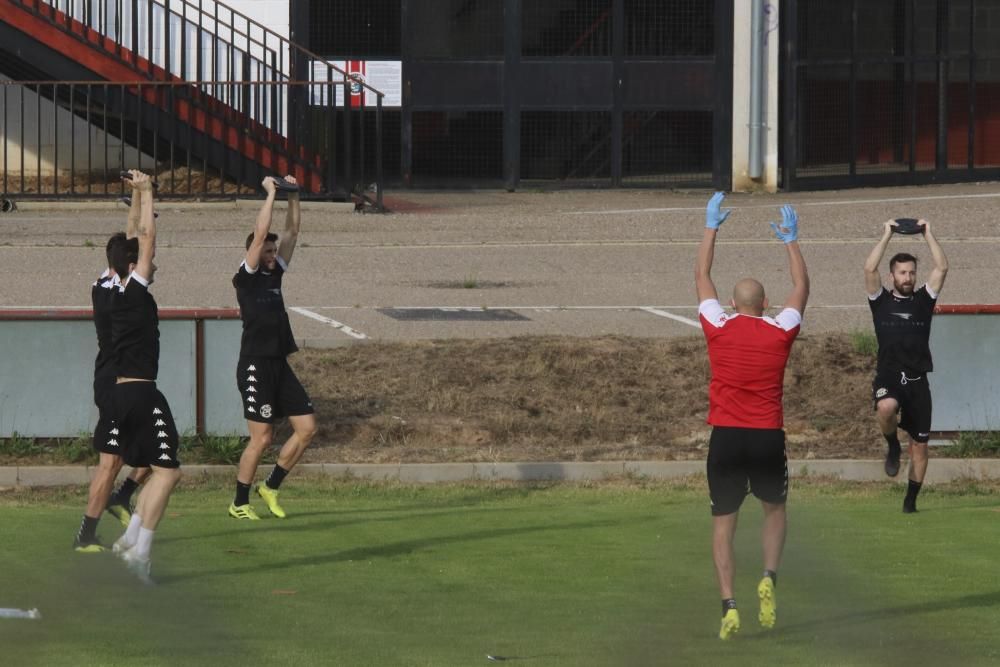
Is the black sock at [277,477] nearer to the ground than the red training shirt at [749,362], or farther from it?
nearer to the ground

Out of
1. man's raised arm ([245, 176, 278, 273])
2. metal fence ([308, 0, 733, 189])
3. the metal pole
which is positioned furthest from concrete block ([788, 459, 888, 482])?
metal fence ([308, 0, 733, 189])

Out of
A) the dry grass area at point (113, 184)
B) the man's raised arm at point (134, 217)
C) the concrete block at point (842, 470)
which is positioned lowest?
the concrete block at point (842, 470)

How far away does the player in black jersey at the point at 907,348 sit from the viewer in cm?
1200

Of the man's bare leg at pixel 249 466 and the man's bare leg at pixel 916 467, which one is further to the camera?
the man's bare leg at pixel 916 467

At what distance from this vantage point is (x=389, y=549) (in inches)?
420

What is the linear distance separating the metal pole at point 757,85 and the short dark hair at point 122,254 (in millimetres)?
21370

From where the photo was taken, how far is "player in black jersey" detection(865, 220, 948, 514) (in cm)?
1200

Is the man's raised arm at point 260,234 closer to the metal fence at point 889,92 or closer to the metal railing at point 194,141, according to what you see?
the metal railing at point 194,141

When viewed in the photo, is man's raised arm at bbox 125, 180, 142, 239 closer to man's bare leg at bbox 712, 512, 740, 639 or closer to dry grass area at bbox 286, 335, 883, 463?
man's bare leg at bbox 712, 512, 740, 639

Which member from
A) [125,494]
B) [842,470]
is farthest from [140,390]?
[842,470]

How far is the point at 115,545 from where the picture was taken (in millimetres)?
9805

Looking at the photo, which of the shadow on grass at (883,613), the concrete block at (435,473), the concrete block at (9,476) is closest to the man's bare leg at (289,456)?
the concrete block at (435,473)

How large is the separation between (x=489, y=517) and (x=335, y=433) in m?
2.98

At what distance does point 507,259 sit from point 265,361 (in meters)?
10.2
